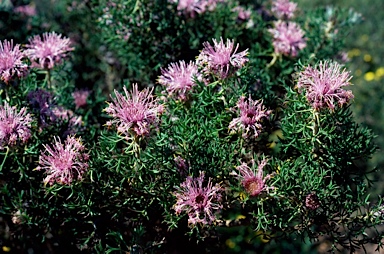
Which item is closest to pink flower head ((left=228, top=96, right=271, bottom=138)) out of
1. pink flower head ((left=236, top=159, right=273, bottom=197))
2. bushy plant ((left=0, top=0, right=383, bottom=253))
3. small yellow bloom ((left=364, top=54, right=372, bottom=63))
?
bushy plant ((left=0, top=0, right=383, bottom=253))

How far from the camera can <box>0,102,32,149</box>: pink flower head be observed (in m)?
1.82

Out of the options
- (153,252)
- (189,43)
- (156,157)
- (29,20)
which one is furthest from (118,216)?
(29,20)

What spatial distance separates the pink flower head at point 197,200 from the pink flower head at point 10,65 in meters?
0.76

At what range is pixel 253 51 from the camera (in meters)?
2.66

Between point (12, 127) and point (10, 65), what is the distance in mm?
279

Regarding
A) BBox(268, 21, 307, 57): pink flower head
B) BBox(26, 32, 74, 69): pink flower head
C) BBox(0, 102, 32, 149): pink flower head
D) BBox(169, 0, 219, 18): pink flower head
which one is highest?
BBox(169, 0, 219, 18): pink flower head

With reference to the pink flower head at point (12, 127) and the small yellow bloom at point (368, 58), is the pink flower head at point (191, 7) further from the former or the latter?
the small yellow bloom at point (368, 58)

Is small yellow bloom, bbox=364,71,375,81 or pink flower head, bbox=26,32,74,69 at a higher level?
small yellow bloom, bbox=364,71,375,81

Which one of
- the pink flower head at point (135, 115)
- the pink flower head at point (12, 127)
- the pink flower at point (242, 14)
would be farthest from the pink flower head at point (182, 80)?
the pink flower at point (242, 14)

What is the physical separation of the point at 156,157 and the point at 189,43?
0.96 metres

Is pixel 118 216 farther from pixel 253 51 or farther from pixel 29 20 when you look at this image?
pixel 29 20

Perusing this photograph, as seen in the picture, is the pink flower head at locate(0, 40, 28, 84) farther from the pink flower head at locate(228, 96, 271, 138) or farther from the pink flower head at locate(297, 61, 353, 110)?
the pink flower head at locate(297, 61, 353, 110)

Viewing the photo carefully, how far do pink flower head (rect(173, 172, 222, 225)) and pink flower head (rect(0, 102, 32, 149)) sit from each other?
57cm

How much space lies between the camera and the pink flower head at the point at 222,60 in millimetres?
1896
